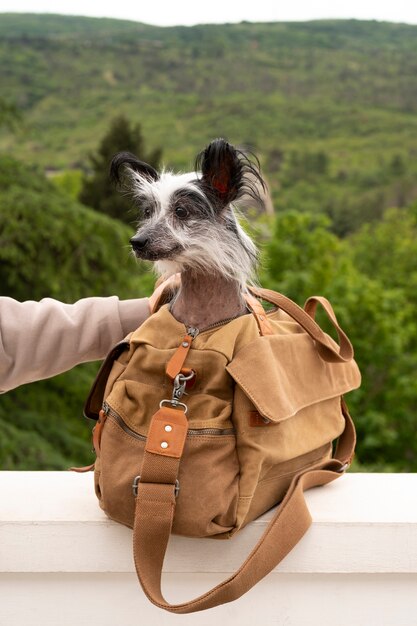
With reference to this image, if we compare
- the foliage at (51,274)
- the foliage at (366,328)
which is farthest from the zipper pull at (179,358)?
the foliage at (366,328)

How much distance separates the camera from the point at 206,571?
4.35 ft

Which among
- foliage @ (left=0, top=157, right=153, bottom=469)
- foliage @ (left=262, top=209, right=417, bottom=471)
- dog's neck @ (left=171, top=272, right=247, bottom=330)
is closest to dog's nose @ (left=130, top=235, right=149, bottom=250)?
dog's neck @ (left=171, top=272, right=247, bottom=330)

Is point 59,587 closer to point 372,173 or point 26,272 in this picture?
point 26,272

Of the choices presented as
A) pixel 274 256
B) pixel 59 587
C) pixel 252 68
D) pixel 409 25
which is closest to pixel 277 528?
pixel 59 587

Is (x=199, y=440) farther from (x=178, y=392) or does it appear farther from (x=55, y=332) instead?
(x=55, y=332)

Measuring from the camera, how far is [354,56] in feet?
155

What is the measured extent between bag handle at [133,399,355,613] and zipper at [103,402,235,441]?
0.16 ft

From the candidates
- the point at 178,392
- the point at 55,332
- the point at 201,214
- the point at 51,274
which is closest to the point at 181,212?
the point at 201,214

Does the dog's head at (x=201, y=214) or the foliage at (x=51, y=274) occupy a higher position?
the dog's head at (x=201, y=214)

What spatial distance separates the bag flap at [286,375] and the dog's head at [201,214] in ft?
0.44

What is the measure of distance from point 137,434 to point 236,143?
50 centimetres

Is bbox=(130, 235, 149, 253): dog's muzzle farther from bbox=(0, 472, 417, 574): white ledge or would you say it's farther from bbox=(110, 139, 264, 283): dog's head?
bbox=(0, 472, 417, 574): white ledge

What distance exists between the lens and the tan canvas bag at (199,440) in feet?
3.95

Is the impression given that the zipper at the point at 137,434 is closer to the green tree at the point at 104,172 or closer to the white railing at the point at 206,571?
the white railing at the point at 206,571
